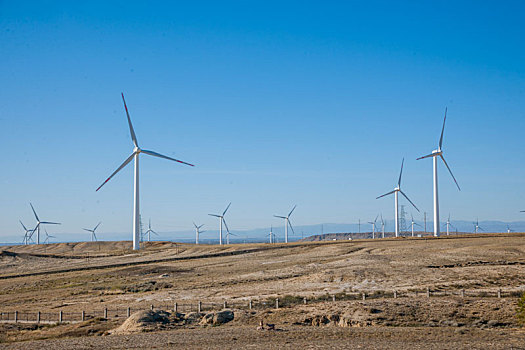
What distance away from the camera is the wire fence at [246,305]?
38.5 metres

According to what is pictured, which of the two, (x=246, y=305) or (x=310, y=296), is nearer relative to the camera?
(x=246, y=305)

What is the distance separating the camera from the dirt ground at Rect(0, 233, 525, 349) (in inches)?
1124

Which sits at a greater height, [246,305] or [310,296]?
[310,296]

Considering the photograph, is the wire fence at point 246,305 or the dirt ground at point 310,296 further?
the wire fence at point 246,305

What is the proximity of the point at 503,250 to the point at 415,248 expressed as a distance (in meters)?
14.9

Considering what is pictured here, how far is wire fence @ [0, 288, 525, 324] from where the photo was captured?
3853cm

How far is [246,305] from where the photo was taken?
1578 inches

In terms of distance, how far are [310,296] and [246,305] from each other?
20.1 feet

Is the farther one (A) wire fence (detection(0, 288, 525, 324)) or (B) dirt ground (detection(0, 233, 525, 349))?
(A) wire fence (detection(0, 288, 525, 324))

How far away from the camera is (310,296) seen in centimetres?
4300

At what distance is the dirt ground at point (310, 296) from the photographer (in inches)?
1124

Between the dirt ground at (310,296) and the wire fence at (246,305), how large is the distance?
2.25 feet

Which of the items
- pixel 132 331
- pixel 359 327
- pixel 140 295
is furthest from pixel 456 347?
pixel 140 295

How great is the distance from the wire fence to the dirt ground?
686 mm
